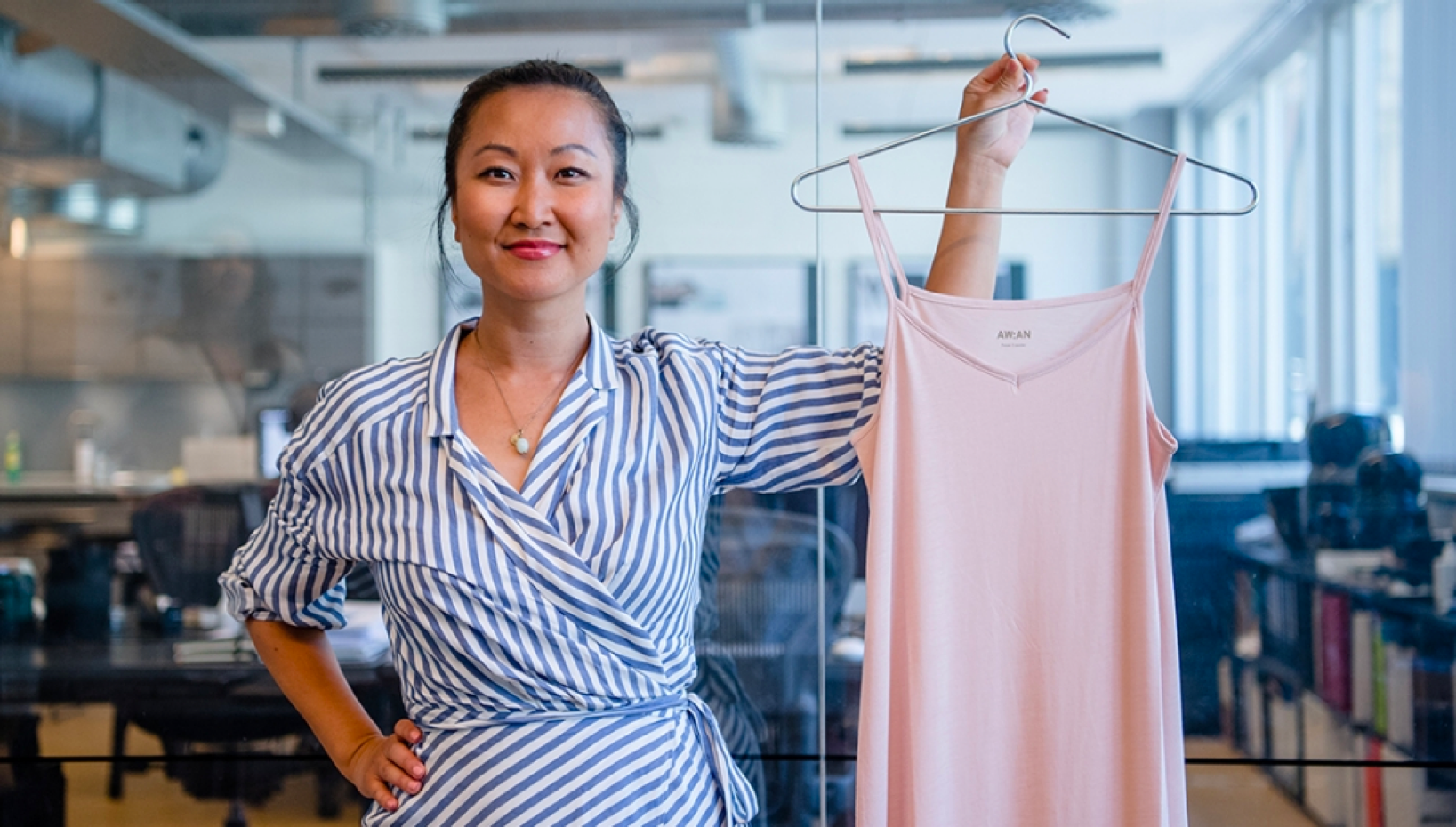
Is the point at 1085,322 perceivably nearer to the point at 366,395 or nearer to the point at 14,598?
the point at 366,395

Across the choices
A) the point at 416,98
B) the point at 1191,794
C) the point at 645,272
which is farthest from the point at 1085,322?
the point at 416,98

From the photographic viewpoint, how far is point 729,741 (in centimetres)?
175

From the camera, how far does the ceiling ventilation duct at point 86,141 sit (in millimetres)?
1960

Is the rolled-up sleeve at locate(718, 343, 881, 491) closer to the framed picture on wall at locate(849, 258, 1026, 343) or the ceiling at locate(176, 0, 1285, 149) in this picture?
the framed picture on wall at locate(849, 258, 1026, 343)

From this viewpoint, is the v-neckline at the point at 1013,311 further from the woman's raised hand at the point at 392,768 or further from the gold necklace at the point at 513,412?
the woman's raised hand at the point at 392,768

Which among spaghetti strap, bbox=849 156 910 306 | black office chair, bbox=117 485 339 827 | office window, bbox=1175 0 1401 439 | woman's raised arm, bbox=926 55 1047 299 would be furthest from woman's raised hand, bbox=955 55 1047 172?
black office chair, bbox=117 485 339 827

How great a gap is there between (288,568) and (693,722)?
1.57 feet

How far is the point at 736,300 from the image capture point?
1803 millimetres

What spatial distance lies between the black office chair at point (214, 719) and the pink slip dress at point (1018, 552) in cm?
101

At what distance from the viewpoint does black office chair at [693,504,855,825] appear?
5.77 feet

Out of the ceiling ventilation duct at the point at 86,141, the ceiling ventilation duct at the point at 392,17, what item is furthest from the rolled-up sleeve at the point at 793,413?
the ceiling ventilation duct at the point at 86,141

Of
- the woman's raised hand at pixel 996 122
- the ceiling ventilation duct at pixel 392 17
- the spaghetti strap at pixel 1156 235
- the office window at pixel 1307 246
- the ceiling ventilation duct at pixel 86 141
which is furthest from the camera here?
the ceiling ventilation duct at pixel 86 141

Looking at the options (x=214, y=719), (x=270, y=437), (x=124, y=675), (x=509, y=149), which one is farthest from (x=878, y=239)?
(x=124, y=675)

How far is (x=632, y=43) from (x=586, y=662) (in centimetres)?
108
